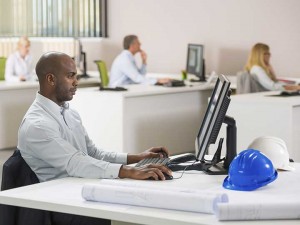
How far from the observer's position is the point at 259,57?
9.11m

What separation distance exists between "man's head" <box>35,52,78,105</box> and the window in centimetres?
795

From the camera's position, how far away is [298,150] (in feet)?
21.6

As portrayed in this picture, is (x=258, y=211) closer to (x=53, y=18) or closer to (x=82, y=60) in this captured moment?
Result: (x=82, y=60)

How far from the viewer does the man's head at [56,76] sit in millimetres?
3586

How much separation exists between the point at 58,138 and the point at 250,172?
88 centimetres

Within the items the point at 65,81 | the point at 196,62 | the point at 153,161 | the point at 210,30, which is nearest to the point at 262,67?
the point at 196,62

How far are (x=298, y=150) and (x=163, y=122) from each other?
6.29 feet

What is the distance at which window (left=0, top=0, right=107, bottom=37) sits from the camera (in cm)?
1160

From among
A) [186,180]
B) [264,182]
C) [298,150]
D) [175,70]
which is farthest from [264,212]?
[175,70]

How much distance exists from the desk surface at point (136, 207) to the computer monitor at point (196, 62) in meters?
5.99

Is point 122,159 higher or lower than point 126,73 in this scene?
higher

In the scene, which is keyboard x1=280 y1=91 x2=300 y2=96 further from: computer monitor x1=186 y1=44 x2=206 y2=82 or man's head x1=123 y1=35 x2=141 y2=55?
man's head x1=123 y1=35 x2=141 y2=55

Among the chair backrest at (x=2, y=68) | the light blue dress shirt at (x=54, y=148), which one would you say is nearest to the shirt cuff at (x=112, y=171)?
the light blue dress shirt at (x=54, y=148)

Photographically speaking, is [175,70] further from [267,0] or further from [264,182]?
[264,182]
